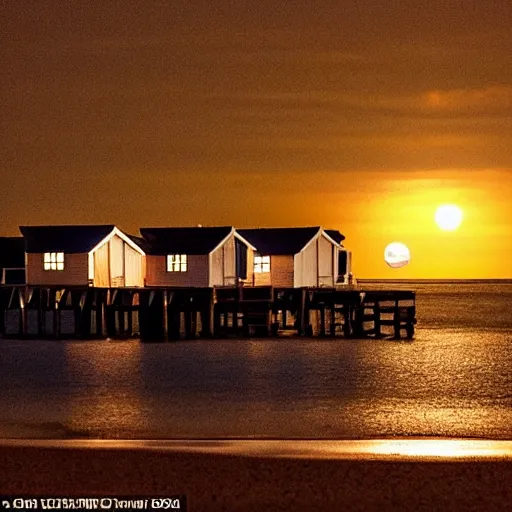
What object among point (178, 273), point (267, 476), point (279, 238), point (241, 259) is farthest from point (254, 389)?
point (279, 238)

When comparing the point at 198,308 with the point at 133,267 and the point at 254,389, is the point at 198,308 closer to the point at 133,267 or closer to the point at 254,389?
the point at 133,267

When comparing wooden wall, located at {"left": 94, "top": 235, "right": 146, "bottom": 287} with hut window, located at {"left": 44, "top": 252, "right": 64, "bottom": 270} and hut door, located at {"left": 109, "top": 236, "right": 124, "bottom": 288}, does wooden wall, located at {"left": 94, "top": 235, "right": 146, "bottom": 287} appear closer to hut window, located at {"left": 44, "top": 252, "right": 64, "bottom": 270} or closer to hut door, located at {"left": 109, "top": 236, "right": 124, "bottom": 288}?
hut door, located at {"left": 109, "top": 236, "right": 124, "bottom": 288}

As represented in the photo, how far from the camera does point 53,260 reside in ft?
192

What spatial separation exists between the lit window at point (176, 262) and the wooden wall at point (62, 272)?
620 centimetres

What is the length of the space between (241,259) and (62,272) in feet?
41.2

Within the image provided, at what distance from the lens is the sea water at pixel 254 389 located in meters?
22.2

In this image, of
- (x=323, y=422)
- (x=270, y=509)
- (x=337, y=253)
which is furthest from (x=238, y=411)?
(x=337, y=253)

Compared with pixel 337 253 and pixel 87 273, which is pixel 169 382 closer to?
pixel 87 273

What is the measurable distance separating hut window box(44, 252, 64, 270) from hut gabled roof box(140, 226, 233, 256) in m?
6.07

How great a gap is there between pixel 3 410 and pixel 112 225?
114 ft

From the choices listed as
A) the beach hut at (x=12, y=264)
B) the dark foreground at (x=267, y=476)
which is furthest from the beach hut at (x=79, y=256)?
the dark foreground at (x=267, y=476)

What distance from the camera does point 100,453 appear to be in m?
17.3

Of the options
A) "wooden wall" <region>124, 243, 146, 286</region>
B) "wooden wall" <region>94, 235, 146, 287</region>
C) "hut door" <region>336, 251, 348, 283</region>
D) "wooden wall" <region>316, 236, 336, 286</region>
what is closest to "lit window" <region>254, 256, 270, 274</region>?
"wooden wall" <region>316, 236, 336, 286</region>

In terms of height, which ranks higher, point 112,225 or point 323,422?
point 112,225
